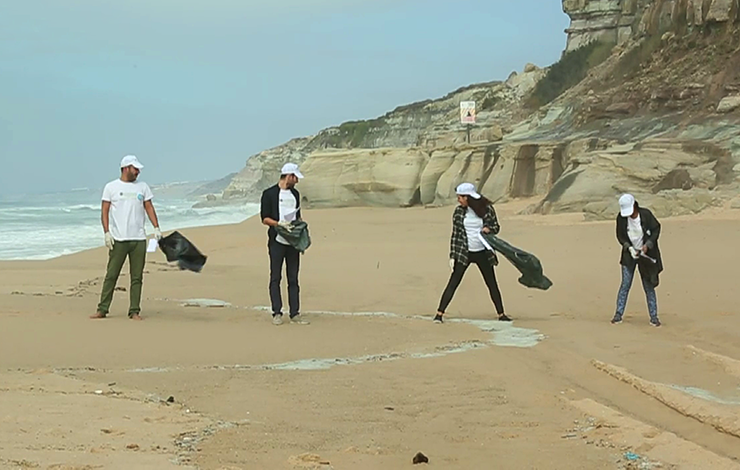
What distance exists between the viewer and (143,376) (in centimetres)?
671

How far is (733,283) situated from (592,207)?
33.1 feet

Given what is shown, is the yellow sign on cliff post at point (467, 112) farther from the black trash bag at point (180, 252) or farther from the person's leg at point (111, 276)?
the person's leg at point (111, 276)

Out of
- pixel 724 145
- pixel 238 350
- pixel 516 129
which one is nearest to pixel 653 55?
pixel 516 129

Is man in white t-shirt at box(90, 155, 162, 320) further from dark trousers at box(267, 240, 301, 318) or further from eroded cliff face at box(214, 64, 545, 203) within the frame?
eroded cliff face at box(214, 64, 545, 203)

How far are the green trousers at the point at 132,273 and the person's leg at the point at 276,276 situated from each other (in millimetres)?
1307

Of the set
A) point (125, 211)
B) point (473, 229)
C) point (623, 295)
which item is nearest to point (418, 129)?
point (473, 229)

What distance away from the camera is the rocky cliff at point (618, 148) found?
907 inches

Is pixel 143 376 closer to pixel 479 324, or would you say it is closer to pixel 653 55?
pixel 479 324

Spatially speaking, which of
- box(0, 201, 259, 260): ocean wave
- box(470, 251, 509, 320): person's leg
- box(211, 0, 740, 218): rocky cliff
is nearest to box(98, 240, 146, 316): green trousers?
box(470, 251, 509, 320): person's leg

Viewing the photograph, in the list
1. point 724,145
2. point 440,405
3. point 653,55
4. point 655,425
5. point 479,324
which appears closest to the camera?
point 655,425

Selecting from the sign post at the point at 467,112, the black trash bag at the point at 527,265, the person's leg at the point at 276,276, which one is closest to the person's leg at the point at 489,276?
the black trash bag at the point at 527,265

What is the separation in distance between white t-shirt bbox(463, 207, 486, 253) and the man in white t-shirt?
130 inches

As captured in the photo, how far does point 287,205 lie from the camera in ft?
32.6

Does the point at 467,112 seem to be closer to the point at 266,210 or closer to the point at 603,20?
the point at 603,20
